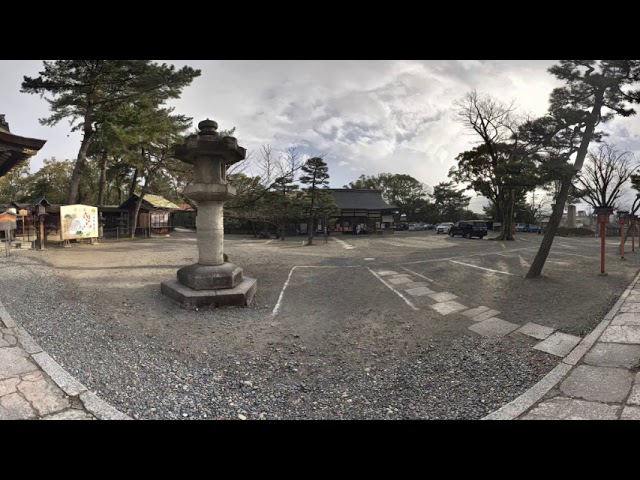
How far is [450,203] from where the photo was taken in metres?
39.2

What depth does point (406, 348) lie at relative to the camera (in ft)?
12.2

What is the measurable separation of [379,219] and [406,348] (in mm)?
25108

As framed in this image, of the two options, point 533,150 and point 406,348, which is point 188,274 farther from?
point 533,150

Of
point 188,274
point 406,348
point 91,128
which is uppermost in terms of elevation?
point 91,128

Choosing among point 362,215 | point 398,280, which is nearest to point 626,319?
point 398,280

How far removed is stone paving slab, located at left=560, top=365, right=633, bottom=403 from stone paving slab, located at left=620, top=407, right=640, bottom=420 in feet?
0.34

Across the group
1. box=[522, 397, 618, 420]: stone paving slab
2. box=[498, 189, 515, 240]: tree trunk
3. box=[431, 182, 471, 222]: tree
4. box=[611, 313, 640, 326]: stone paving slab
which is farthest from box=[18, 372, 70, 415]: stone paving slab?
box=[431, 182, 471, 222]: tree

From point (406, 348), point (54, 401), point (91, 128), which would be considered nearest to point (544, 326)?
point (406, 348)

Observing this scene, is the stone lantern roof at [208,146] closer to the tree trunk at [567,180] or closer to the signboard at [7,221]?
the tree trunk at [567,180]

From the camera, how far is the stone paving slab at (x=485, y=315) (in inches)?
180

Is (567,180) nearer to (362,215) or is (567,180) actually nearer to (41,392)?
(41,392)

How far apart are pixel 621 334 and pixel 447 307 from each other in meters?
2.21

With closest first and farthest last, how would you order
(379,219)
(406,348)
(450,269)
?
1. (406,348)
2. (450,269)
3. (379,219)

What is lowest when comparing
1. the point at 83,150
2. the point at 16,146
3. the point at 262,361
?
the point at 262,361
